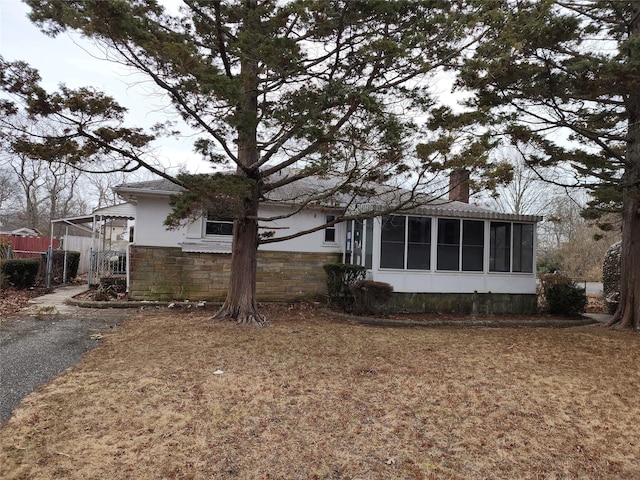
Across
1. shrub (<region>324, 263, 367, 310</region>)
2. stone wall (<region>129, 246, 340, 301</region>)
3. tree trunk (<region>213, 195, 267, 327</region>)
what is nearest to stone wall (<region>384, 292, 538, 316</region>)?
shrub (<region>324, 263, 367, 310</region>)

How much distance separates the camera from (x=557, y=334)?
8.48 meters

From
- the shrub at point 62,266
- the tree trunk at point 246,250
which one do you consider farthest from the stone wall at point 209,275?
the shrub at point 62,266

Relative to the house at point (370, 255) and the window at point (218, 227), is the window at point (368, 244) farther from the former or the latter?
the window at point (218, 227)

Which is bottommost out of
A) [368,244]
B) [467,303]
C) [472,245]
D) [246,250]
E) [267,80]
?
[467,303]

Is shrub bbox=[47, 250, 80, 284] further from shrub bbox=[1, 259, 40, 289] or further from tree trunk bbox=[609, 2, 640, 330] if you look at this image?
tree trunk bbox=[609, 2, 640, 330]

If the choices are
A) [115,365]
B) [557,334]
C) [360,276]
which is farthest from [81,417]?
[557,334]

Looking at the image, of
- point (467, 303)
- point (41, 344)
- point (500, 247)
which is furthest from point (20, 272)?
point (500, 247)

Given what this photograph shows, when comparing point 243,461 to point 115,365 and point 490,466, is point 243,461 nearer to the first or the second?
point 490,466

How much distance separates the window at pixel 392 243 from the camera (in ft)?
34.5

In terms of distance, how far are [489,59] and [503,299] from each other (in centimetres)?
709

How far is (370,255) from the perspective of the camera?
417 inches

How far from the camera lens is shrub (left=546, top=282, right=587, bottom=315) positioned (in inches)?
441

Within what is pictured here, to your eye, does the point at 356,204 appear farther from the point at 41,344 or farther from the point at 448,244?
the point at 41,344

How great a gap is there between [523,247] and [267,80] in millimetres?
9110
